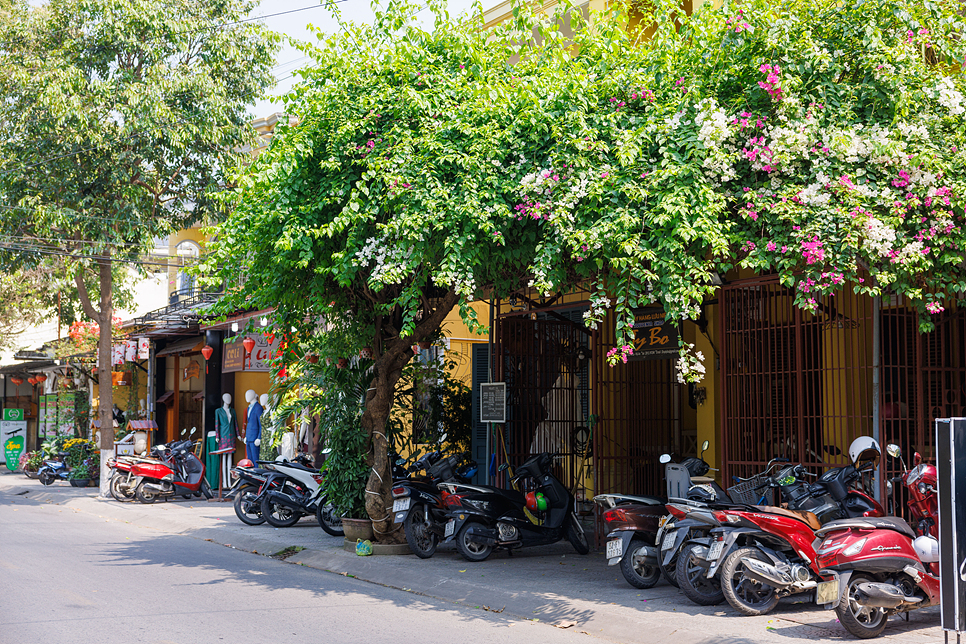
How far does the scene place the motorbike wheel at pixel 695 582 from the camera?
7398 mm

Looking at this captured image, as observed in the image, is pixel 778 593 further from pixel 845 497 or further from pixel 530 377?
pixel 530 377

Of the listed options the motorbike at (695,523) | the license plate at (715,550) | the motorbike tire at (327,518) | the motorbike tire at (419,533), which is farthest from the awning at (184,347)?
the license plate at (715,550)

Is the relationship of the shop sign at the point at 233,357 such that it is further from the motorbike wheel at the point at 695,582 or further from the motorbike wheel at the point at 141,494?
the motorbike wheel at the point at 695,582

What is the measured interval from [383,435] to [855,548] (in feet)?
18.6

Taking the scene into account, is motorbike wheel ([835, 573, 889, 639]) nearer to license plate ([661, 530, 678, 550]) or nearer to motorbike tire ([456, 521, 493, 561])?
license plate ([661, 530, 678, 550])

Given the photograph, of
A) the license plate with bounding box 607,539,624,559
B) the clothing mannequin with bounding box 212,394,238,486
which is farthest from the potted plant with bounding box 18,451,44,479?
the license plate with bounding box 607,539,624,559

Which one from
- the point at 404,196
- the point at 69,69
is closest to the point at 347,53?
the point at 404,196

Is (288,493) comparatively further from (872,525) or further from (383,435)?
(872,525)

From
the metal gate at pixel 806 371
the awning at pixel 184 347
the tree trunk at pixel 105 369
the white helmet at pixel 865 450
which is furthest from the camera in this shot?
the awning at pixel 184 347

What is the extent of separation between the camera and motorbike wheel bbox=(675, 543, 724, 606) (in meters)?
7.40

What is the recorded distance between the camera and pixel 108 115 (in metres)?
17.6

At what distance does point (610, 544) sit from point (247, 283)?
4.55 m

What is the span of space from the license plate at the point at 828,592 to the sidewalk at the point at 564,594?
1.24 ft

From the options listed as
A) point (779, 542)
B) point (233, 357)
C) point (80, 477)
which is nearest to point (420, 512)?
point (779, 542)
